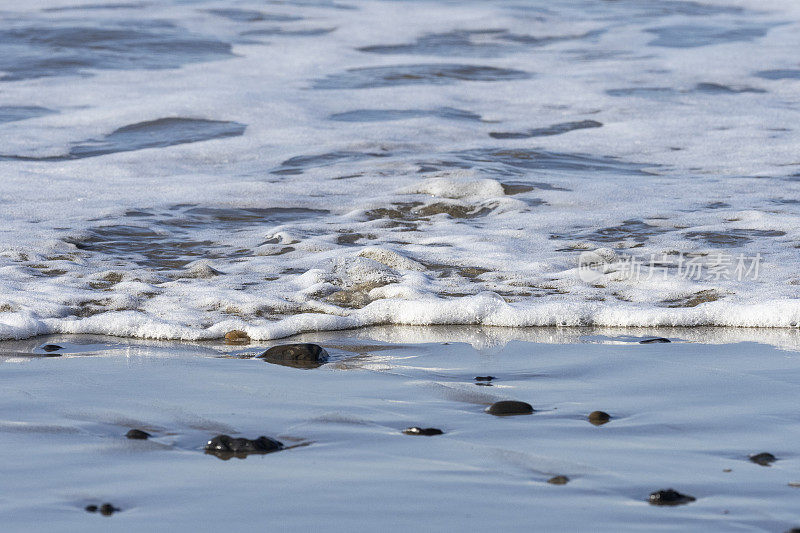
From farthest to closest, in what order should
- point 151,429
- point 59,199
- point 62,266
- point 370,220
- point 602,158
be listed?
1. point 602,158
2. point 59,199
3. point 370,220
4. point 62,266
5. point 151,429

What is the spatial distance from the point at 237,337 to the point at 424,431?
1447mm

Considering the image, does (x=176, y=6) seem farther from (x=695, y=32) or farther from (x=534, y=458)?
(x=534, y=458)

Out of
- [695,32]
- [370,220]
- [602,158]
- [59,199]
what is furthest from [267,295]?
[695,32]

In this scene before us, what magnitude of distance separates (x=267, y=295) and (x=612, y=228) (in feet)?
7.30

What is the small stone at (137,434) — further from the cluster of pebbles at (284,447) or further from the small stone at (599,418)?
the small stone at (599,418)

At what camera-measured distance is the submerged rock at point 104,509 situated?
2088 millimetres

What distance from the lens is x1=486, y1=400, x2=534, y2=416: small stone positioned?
2793 mm

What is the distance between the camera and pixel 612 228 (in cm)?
576

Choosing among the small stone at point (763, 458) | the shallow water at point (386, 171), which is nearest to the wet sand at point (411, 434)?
the small stone at point (763, 458)

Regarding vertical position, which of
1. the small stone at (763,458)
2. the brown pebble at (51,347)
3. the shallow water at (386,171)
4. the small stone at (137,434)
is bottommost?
the brown pebble at (51,347)

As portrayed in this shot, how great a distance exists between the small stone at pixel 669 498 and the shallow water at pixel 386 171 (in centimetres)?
190

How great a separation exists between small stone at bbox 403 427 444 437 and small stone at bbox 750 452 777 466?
30.2 inches

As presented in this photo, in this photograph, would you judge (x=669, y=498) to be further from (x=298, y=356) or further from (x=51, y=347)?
(x=51, y=347)

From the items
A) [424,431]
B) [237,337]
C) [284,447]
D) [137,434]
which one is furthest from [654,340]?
[137,434]
